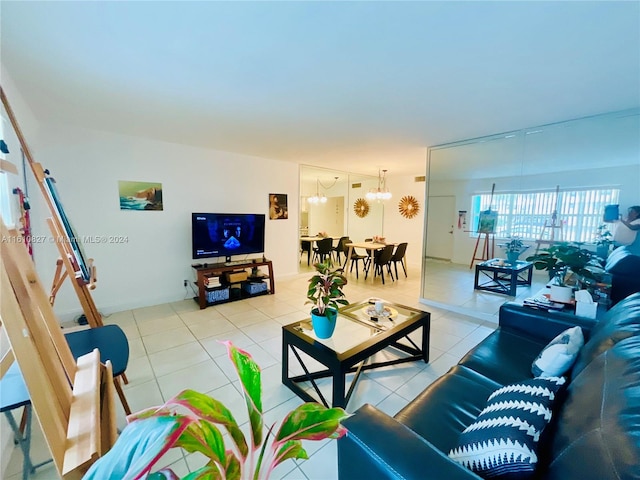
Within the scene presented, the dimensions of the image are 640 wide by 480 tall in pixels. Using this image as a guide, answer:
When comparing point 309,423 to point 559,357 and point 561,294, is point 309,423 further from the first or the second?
point 561,294

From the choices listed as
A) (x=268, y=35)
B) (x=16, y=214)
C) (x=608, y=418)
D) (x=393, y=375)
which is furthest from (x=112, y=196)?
(x=608, y=418)

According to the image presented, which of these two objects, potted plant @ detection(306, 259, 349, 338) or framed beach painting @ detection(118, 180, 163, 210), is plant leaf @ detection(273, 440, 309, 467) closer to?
potted plant @ detection(306, 259, 349, 338)

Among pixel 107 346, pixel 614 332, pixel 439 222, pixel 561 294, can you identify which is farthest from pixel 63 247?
pixel 439 222

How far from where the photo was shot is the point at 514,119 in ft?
8.95

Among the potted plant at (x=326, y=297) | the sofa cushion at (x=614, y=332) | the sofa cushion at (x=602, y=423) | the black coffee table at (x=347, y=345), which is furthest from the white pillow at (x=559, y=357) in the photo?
the potted plant at (x=326, y=297)

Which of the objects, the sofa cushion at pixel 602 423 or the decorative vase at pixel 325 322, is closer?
the sofa cushion at pixel 602 423

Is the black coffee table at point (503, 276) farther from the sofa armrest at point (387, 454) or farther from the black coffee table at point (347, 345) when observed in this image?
the sofa armrest at point (387, 454)

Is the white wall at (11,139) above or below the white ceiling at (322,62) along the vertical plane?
below

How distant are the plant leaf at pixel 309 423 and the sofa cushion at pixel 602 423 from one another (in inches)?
23.3

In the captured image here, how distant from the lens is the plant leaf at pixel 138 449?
33cm

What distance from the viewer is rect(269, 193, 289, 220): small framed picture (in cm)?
482

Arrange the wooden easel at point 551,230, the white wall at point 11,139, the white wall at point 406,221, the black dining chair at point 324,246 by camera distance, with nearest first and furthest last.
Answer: the white wall at point 11,139 < the wooden easel at point 551,230 < the black dining chair at point 324,246 < the white wall at point 406,221

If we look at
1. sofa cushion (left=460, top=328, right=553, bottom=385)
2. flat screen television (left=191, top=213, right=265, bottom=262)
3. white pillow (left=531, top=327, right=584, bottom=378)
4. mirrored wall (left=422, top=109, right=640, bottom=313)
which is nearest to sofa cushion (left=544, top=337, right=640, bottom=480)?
white pillow (left=531, top=327, right=584, bottom=378)

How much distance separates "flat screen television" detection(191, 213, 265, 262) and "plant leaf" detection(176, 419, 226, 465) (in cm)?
358
